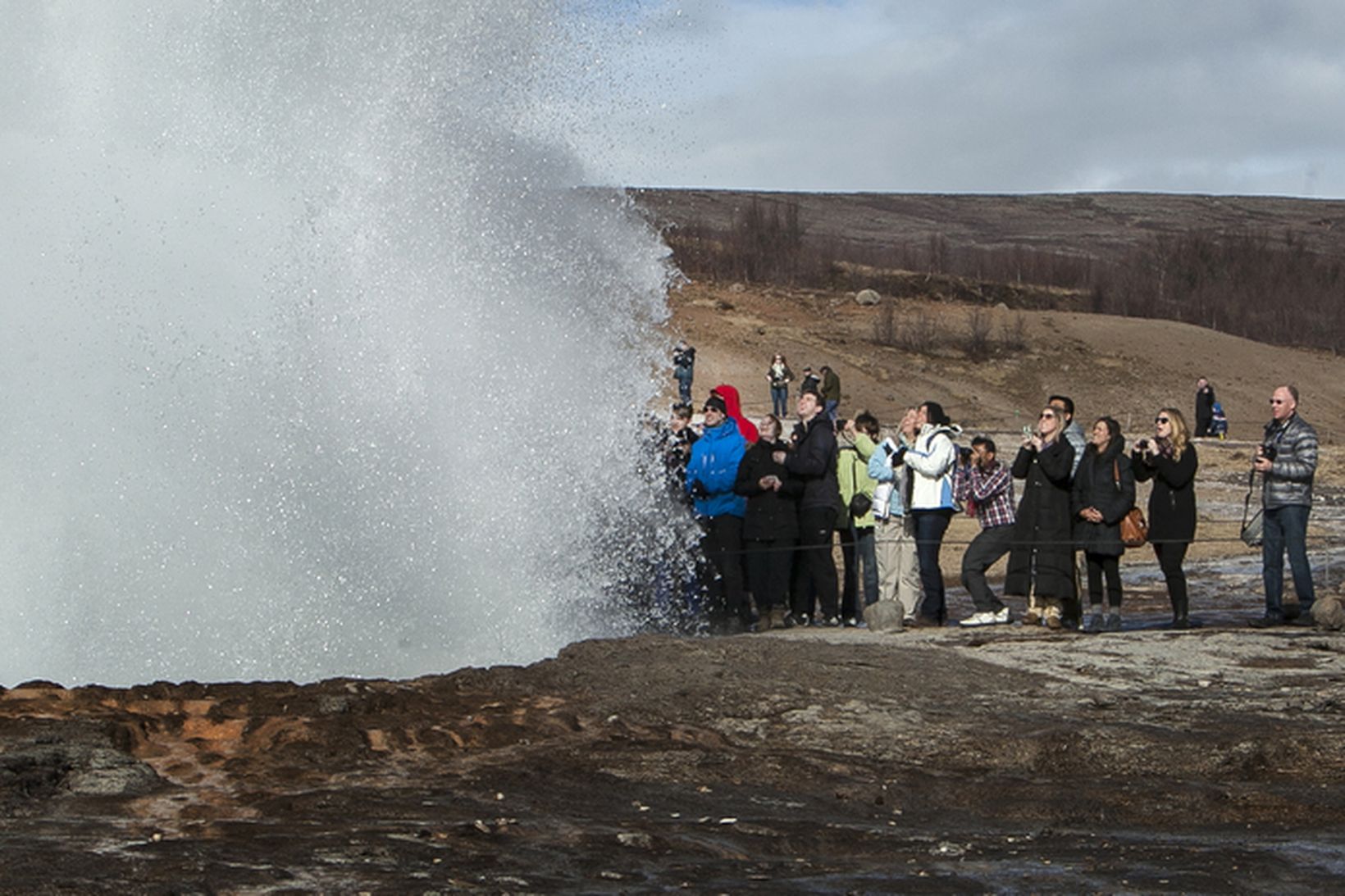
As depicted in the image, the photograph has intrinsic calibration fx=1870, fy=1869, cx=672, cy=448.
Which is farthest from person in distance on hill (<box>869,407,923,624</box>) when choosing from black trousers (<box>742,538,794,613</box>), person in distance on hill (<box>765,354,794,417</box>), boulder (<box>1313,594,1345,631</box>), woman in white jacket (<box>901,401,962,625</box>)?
person in distance on hill (<box>765,354,794,417</box>)

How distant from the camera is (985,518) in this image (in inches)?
543

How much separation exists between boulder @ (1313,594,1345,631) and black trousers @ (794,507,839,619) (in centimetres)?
338

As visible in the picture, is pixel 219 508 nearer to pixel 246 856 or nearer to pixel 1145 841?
pixel 246 856

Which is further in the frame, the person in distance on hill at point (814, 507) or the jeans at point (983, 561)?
the person in distance on hill at point (814, 507)

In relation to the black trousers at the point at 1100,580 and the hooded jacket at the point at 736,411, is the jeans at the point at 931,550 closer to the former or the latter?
the black trousers at the point at 1100,580

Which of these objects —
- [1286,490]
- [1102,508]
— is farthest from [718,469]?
[1286,490]

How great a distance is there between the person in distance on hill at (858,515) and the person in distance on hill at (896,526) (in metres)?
0.13

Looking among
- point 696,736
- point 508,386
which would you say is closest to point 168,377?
point 508,386

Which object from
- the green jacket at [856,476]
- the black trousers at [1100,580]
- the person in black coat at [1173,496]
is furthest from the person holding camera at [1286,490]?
the green jacket at [856,476]

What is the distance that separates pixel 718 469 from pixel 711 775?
18.2 ft

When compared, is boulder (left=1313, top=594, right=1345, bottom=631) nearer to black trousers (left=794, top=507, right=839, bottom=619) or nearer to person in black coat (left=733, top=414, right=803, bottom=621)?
black trousers (left=794, top=507, right=839, bottom=619)

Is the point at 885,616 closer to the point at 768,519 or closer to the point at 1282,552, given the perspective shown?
the point at 768,519

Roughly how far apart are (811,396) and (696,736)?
5.13 m

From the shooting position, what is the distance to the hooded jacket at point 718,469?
545 inches
